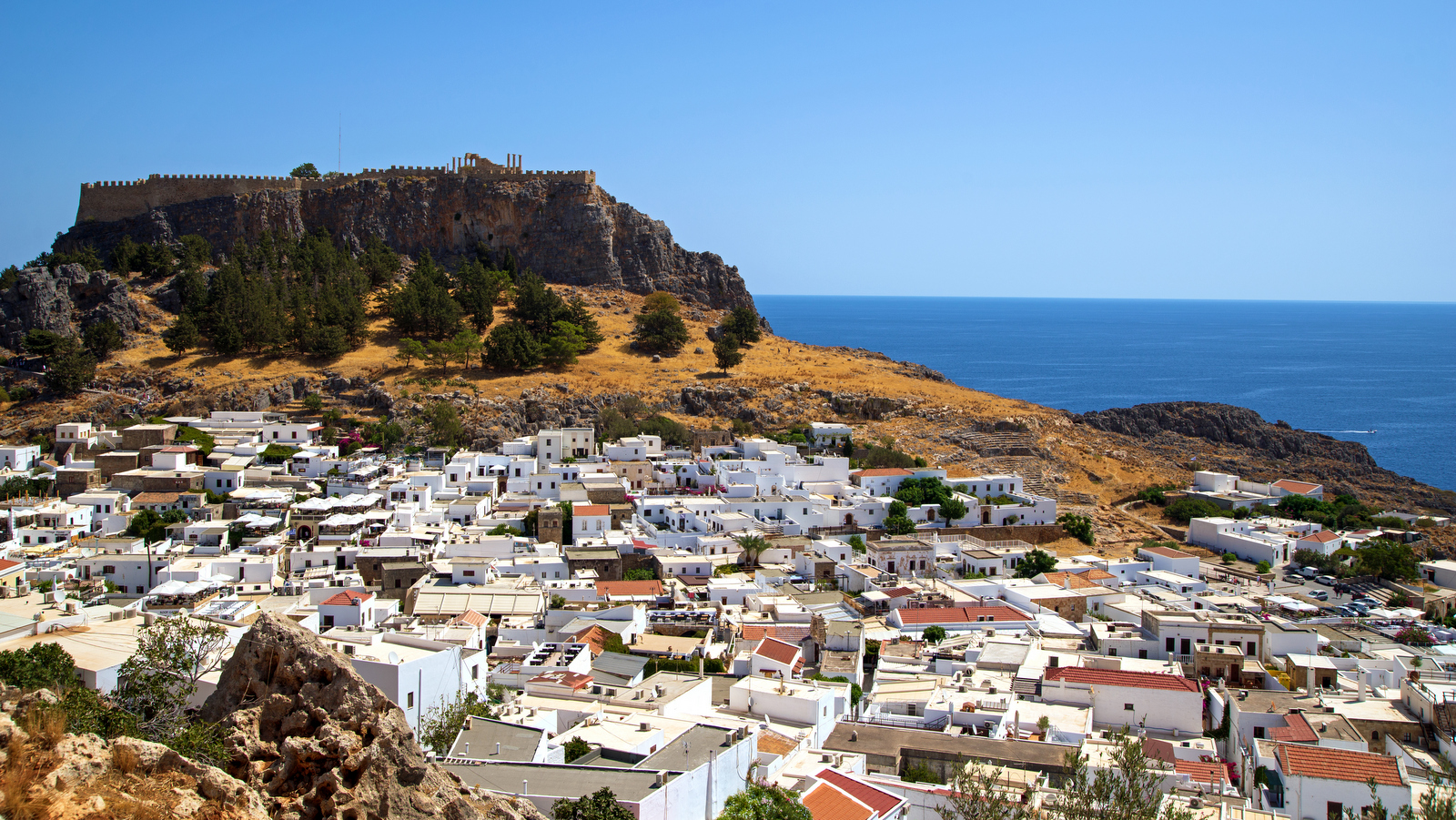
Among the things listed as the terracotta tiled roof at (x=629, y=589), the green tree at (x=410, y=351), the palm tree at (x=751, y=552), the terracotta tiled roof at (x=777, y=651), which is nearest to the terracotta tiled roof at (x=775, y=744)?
the terracotta tiled roof at (x=777, y=651)

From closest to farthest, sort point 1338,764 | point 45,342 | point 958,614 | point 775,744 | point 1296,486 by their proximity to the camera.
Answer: point 775,744
point 1338,764
point 958,614
point 1296,486
point 45,342

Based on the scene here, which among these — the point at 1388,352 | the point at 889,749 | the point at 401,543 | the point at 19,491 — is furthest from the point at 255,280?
the point at 1388,352

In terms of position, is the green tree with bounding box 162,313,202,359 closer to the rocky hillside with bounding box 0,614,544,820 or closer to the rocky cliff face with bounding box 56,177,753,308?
the rocky cliff face with bounding box 56,177,753,308

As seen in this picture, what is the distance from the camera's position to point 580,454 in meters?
39.2

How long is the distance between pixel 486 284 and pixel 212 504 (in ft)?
71.1

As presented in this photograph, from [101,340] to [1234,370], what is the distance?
96.1m

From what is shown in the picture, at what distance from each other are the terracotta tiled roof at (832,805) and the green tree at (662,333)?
130 ft

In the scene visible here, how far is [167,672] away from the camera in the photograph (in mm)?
12766

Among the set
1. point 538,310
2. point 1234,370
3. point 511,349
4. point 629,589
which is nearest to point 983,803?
point 629,589

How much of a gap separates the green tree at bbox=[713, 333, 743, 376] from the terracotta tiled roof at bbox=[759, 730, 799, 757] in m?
34.3

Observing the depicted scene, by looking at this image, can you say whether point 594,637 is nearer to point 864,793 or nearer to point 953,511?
point 864,793

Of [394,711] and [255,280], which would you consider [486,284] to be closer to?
[255,280]

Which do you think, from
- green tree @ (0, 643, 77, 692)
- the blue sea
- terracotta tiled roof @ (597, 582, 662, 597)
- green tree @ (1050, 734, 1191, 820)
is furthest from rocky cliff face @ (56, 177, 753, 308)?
green tree @ (1050, 734, 1191, 820)

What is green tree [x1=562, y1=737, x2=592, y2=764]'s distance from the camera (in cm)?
1320
